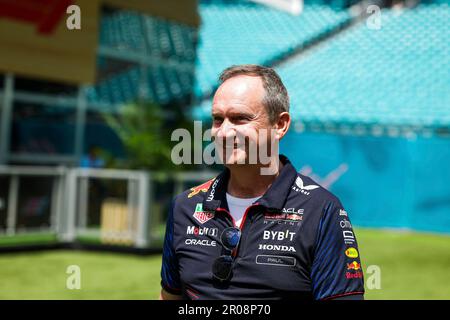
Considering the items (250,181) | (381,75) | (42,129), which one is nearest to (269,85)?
(250,181)

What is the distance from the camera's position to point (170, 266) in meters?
2.69

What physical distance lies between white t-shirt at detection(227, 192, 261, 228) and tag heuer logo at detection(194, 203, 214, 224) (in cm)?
8

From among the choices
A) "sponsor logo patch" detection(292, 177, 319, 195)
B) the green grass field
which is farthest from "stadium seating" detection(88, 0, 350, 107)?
"sponsor logo patch" detection(292, 177, 319, 195)

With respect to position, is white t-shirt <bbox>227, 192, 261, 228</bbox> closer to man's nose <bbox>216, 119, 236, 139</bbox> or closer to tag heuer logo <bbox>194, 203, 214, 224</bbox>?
tag heuer logo <bbox>194, 203, 214, 224</bbox>

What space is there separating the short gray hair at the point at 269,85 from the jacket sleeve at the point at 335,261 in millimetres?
390

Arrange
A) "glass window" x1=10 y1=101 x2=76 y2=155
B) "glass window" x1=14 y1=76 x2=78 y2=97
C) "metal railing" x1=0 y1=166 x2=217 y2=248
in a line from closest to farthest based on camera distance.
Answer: "metal railing" x1=0 y1=166 x2=217 y2=248 < "glass window" x1=10 y1=101 x2=76 y2=155 < "glass window" x1=14 y1=76 x2=78 y2=97

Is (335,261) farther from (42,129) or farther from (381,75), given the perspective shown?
(381,75)

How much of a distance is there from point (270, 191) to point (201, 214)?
0.94 feet

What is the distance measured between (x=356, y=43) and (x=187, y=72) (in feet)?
17.4

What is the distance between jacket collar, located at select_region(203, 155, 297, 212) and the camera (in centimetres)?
247

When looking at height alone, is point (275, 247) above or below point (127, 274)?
above

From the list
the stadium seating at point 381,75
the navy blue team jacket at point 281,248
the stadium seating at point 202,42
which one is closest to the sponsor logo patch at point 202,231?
the navy blue team jacket at point 281,248
